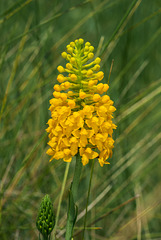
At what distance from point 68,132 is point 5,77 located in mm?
1586

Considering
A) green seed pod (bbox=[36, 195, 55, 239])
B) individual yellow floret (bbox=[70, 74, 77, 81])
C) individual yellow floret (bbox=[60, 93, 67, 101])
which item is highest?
individual yellow floret (bbox=[70, 74, 77, 81])

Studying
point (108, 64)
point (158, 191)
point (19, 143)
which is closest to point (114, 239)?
point (158, 191)

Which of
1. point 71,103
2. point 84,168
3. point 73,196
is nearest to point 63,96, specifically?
point 71,103

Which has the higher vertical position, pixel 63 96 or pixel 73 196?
pixel 63 96

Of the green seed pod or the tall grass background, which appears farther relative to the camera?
the tall grass background

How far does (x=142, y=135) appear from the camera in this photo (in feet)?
7.34

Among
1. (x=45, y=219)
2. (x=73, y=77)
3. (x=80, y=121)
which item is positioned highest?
(x=73, y=77)

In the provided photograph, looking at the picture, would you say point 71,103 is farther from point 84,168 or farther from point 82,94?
point 84,168

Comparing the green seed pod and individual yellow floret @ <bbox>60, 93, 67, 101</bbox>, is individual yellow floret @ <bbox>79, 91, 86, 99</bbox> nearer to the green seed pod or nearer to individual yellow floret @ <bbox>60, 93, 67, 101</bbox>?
individual yellow floret @ <bbox>60, 93, 67, 101</bbox>

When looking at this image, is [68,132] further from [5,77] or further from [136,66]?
[136,66]

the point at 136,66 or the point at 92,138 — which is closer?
the point at 92,138

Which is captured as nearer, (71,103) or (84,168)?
(71,103)

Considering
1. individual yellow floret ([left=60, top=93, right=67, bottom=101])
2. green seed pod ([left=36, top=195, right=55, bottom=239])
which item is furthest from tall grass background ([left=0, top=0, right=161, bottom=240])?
individual yellow floret ([left=60, top=93, right=67, bottom=101])

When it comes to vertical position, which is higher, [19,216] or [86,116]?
[86,116]
